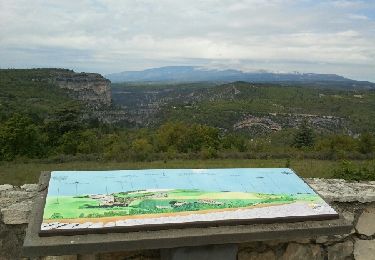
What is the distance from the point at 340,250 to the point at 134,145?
22.1 meters

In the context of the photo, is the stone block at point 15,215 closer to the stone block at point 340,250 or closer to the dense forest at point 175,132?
the stone block at point 340,250

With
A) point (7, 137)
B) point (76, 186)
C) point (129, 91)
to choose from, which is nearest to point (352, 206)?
point (76, 186)

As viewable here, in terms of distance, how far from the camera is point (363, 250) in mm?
3100

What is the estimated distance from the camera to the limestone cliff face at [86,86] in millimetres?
55078

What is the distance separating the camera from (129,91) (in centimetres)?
10756

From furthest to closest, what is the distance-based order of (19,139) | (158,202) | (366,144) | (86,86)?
1. (86,86)
2. (366,144)
3. (19,139)
4. (158,202)

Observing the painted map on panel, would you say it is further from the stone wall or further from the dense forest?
the dense forest

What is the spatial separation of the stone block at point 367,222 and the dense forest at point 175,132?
3.16 meters

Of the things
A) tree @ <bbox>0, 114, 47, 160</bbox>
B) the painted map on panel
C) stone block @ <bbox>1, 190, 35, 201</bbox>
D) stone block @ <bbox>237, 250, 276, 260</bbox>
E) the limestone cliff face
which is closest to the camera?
the painted map on panel

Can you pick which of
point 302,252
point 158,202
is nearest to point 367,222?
point 302,252

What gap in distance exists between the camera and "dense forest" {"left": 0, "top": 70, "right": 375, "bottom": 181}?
75.5 feet

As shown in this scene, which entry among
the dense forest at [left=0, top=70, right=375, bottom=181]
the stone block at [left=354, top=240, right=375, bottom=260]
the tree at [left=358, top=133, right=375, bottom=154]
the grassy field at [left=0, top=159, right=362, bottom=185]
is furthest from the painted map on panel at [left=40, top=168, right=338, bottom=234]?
the tree at [left=358, top=133, right=375, bottom=154]

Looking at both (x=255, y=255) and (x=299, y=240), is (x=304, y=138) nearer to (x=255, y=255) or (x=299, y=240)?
(x=299, y=240)

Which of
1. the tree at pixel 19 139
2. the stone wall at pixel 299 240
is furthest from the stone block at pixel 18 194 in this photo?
the tree at pixel 19 139
